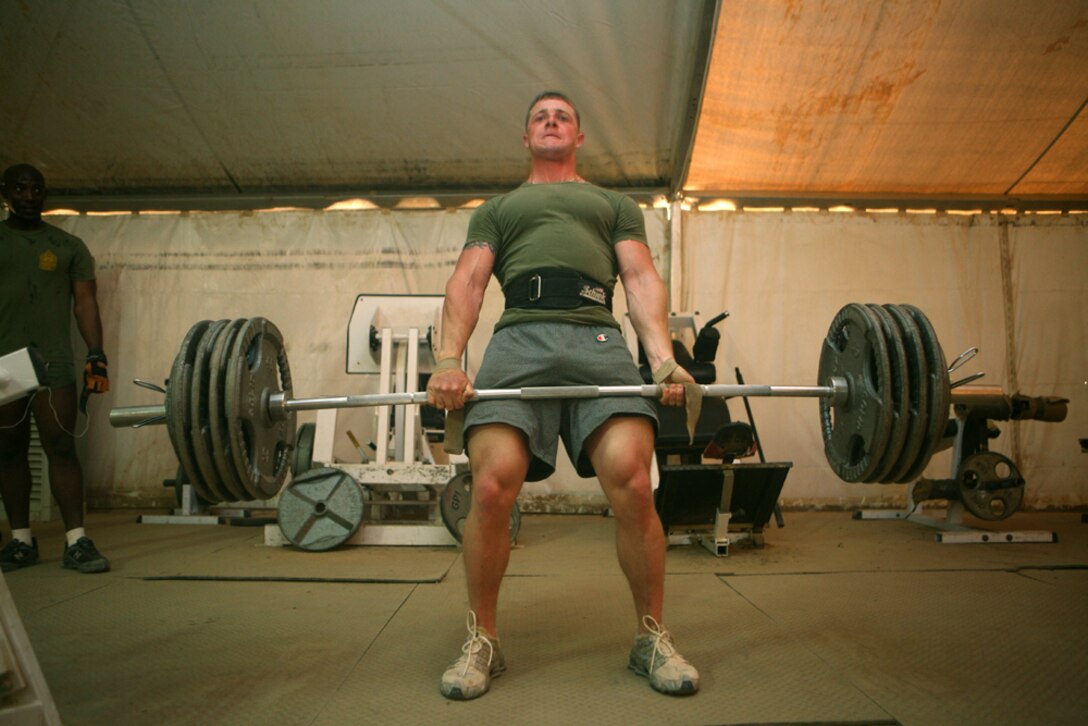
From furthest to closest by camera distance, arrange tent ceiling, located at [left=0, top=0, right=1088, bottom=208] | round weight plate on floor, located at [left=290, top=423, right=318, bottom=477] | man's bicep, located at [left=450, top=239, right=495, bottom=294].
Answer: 1. round weight plate on floor, located at [left=290, top=423, right=318, bottom=477]
2. tent ceiling, located at [left=0, top=0, right=1088, bottom=208]
3. man's bicep, located at [left=450, top=239, right=495, bottom=294]

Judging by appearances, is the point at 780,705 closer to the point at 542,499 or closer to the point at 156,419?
the point at 156,419

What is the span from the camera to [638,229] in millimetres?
1762

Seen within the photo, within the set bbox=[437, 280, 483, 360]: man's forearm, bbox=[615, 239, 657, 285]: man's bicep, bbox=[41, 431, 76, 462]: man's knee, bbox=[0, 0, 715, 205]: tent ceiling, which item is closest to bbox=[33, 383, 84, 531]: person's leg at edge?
bbox=[41, 431, 76, 462]: man's knee

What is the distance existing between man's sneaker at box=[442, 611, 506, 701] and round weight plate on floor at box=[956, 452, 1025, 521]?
8.53 feet

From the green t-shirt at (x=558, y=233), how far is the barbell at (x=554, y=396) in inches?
11.2

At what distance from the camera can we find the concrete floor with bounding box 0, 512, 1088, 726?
4.39 ft

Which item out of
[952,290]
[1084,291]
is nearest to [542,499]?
[952,290]

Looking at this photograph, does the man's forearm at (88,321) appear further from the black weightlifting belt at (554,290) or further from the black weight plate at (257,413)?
the black weightlifting belt at (554,290)

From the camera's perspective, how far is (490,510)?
146cm

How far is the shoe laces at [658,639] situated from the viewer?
144cm

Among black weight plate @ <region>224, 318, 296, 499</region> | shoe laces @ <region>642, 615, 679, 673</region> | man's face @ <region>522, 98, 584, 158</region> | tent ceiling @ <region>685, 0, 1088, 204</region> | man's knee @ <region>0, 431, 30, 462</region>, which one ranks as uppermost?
tent ceiling @ <region>685, 0, 1088, 204</region>

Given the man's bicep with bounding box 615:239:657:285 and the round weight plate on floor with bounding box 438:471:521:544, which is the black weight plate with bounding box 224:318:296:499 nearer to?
the man's bicep with bounding box 615:239:657:285

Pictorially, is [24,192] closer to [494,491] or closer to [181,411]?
[181,411]

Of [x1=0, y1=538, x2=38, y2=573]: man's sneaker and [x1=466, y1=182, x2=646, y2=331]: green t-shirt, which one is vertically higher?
[x1=466, y1=182, x2=646, y2=331]: green t-shirt
